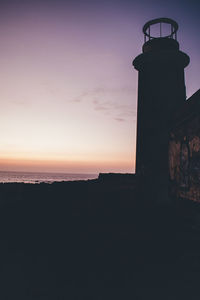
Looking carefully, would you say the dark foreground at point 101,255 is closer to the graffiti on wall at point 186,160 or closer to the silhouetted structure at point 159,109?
the graffiti on wall at point 186,160

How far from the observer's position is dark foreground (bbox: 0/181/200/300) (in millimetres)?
3664

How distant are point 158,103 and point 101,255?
7261 mm

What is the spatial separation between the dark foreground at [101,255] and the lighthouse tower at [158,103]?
1.69m

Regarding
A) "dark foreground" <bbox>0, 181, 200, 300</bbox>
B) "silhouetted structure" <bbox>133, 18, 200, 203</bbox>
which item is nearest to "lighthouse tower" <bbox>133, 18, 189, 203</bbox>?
"silhouetted structure" <bbox>133, 18, 200, 203</bbox>

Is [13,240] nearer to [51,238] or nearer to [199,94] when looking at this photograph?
[51,238]

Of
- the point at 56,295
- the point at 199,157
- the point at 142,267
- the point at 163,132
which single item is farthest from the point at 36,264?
the point at 163,132

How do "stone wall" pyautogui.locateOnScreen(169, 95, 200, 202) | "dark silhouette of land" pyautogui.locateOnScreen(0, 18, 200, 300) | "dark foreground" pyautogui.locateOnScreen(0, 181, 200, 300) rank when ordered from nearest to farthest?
"dark foreground" pyautogui.locateOnScreen(0, 181, 200, 300) → "dark silhouette of land" pyautogui.locateOnScreen(0, 18, 200, 300) → "stone wall" pyautogui.locateOnScreen(169, 95, 200, 202)

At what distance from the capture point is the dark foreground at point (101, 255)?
366 cm

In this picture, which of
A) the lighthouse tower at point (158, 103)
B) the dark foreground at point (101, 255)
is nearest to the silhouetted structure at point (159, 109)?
the lighthouse tower at point (158, 103)

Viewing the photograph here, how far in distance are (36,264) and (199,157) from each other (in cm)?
508

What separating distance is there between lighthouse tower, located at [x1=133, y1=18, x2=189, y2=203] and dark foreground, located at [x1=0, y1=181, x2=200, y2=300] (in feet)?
5.55

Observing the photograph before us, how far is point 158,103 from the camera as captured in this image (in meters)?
9.98

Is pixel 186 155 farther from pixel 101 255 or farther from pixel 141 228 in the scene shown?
pixel 101 255

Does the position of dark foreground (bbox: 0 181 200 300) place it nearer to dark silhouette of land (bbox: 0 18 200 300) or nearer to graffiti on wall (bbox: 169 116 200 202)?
dark silhouette of land (bbox: 0 18 200 300)
